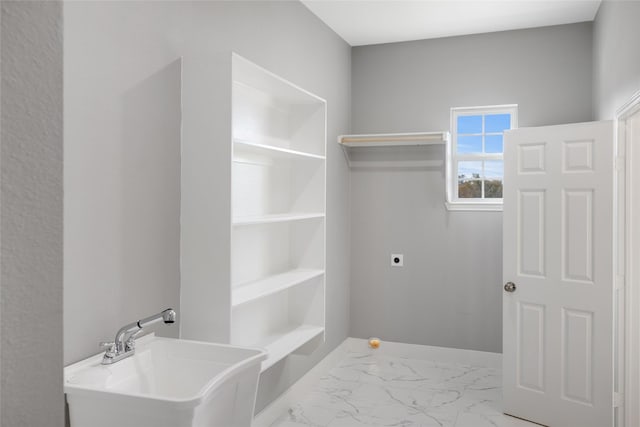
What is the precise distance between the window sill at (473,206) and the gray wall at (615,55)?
102 cm

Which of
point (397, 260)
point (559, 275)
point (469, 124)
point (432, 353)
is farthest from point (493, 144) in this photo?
point (432, 353)

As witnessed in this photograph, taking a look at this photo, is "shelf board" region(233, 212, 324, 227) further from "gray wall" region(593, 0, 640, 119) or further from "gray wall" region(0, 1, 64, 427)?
"gray wall" region(593, 0, 640, 119)

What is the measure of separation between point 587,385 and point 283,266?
2.04m

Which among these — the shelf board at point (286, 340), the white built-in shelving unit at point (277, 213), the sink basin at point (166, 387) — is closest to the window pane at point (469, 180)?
the white built-in shelving unit at point (277, 213)

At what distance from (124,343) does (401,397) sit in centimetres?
238

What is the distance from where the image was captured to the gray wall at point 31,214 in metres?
0.48

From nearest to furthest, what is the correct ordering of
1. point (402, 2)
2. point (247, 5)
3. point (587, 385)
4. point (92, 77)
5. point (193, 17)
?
point (92, 77), point (193, 17), point (247, 5), point (587, 385), point (402, 2)

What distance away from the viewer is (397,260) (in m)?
4.60

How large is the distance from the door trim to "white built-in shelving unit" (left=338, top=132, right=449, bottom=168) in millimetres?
1416

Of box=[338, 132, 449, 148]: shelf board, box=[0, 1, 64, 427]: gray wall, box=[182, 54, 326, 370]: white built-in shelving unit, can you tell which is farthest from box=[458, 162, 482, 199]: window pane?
box=[0, 1, 64, 427]: gray wall

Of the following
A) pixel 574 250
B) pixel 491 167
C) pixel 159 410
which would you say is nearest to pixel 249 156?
pixel 159 410

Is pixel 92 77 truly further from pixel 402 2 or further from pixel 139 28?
pixel 402 2

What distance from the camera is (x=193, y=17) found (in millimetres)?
2371

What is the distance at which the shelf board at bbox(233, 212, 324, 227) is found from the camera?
235cm
